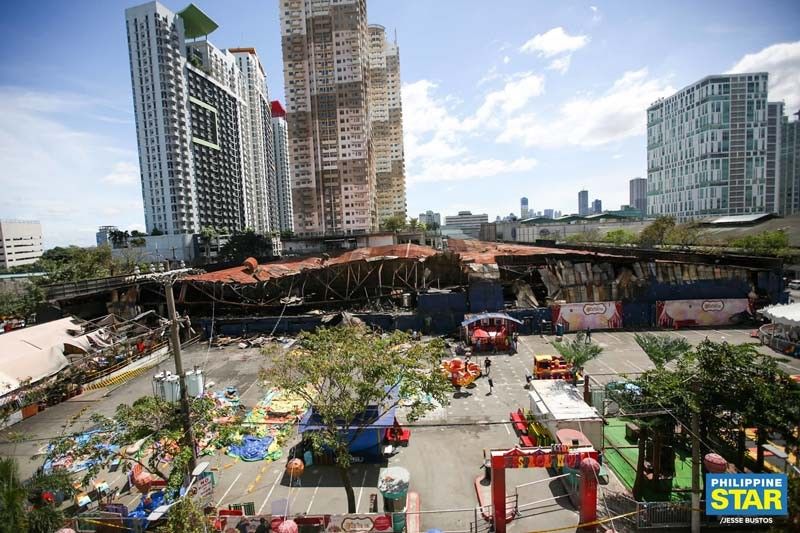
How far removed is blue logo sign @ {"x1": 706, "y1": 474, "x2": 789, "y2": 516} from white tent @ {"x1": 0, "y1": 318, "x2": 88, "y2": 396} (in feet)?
94.1

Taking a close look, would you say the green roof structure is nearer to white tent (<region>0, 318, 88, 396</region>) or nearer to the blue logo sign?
white tent (<region>0, 318, 88, 396</region>)

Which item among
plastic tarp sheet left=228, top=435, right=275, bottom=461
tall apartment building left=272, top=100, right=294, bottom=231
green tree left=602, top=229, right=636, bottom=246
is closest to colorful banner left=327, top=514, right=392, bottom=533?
plastic tarp sheet left=228, top=435, right=275, bottom=461

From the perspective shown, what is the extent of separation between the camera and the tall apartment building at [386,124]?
106 metres

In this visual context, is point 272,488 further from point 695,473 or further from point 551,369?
point 551,369

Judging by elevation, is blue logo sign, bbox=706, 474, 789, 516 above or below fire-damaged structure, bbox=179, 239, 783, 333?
below

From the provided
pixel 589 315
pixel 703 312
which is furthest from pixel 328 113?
pixel 703 312

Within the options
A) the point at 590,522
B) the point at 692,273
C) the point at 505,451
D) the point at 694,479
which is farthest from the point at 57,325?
the point at 692,273

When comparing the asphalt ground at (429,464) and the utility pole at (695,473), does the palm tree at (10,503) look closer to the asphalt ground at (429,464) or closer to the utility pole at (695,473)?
the asphalt ground at (429,464)

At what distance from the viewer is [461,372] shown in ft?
66.6

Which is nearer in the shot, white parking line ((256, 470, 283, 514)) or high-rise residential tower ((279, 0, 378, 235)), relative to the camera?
white parking line ((256, 470, 283, 514))

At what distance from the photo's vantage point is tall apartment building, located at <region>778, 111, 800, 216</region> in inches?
4513

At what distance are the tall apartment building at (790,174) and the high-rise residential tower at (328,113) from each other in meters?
126

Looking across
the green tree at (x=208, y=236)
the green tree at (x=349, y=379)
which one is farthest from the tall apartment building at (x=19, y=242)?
the green tree at (x=349, y=379)

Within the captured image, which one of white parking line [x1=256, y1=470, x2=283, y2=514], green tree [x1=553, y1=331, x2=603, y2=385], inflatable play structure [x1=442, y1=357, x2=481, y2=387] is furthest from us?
inflatable play structure [x1=442, y1=357, x2=481, y2=387]
